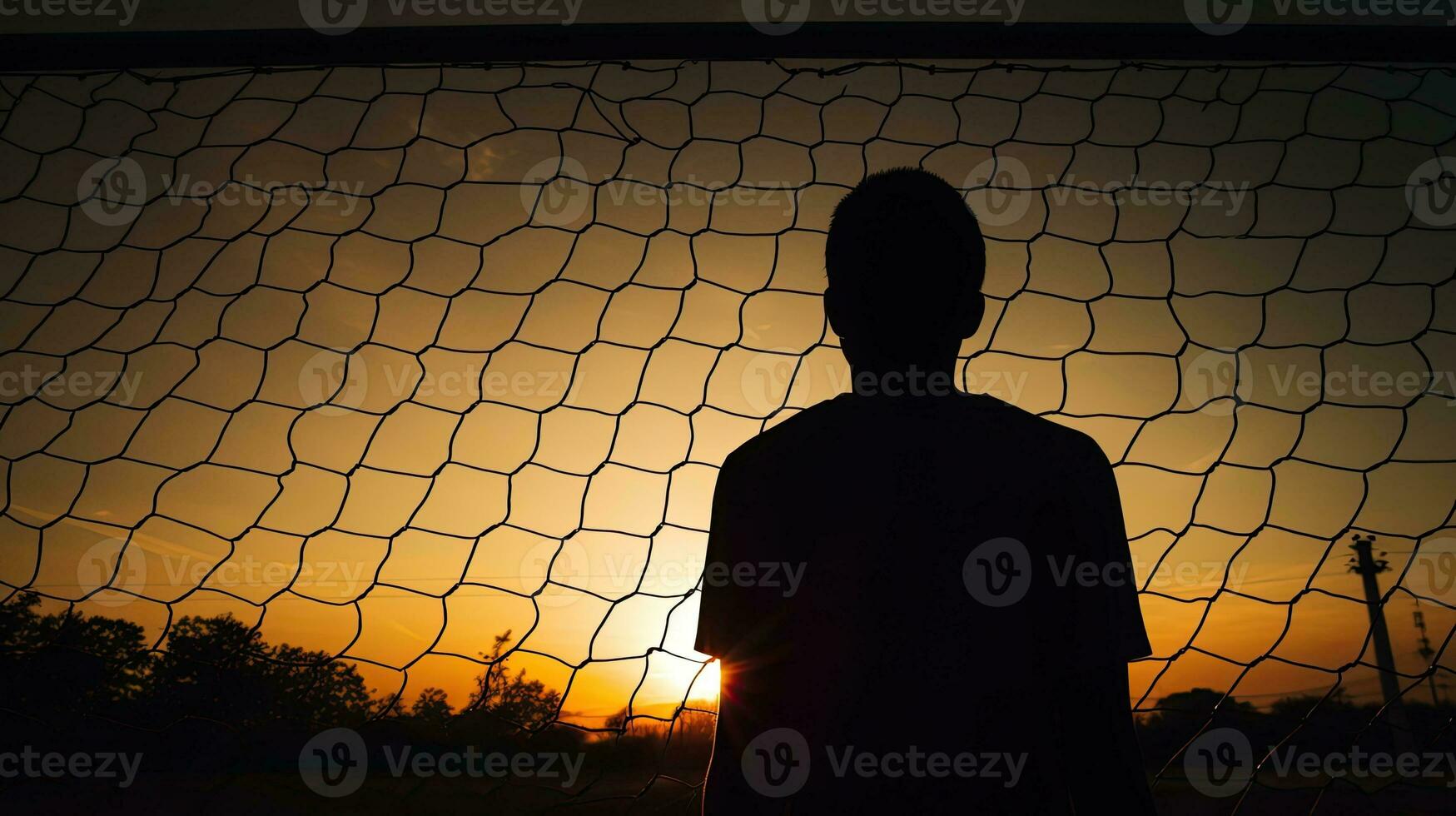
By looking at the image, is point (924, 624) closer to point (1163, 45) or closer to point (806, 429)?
point (806, 429)

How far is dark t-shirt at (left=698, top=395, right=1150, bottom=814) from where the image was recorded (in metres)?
0.65

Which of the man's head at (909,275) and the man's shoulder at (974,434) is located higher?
the man's head at (909,275)

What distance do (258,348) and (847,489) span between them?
1.83m

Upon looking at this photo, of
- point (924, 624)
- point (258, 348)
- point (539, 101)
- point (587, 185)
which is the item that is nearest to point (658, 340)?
point (587, 185)

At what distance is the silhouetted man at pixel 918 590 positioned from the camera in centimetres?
65

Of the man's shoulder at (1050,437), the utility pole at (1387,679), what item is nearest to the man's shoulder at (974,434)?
the man's shoulder at (1050,437)

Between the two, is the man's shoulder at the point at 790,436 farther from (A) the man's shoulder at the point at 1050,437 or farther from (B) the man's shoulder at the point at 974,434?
(A) the man's shoulder at the point at 1050,437

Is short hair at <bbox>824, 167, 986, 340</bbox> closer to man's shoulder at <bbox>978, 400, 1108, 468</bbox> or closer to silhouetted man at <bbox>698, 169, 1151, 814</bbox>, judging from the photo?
silhouetted man at <bbox>698, 169, 1151, 814</bbox>

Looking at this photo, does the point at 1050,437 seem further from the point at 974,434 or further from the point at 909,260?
the point at 909,260

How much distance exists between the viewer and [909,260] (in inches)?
28.4

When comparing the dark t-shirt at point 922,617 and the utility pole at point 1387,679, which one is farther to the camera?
the utility pole at point 1387,679

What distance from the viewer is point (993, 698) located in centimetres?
66

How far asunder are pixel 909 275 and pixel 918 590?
0.32 metres

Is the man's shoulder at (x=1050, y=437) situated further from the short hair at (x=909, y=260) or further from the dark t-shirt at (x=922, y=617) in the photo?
the short hair at (x=909, y=260)
